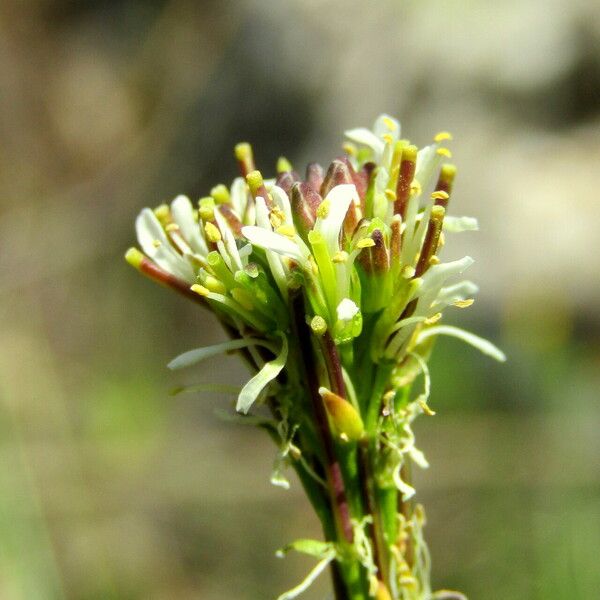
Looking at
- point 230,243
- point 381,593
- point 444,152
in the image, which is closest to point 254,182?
point 230,243

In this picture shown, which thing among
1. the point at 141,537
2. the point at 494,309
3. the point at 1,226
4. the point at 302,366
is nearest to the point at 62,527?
the point at 141,537

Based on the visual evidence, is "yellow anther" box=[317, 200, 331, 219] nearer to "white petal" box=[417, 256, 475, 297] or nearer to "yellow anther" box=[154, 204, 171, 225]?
"white petal" box=[417, 256, 475, 297]

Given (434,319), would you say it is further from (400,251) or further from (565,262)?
(565,262)

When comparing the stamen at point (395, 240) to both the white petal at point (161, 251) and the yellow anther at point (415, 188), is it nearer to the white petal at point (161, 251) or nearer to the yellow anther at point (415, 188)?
the yellow anther at point (415, 188)

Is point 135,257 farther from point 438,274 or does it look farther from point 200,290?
point 438,274

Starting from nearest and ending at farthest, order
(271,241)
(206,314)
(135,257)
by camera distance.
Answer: (271,241) → (135,257) → (206,314)
